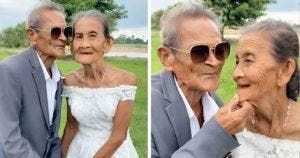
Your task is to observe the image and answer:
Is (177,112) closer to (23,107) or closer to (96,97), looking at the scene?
(96,97)

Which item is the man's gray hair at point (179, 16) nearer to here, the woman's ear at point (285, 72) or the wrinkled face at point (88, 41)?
the woman's ear at point (285, 72)

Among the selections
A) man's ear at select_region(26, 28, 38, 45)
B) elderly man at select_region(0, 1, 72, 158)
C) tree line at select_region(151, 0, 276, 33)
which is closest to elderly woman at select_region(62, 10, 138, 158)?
elderly man at select_region(0, 1, 72, 158)

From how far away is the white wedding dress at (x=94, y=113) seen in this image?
350 cm

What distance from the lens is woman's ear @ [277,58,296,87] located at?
2.70 meters

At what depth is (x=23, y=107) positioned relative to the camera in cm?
350

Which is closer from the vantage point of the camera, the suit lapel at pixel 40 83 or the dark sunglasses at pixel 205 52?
the dark sunglasses at pixel 205 52

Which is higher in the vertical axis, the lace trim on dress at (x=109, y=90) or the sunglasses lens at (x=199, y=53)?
the sunglasses lens at (x=199, y=53)

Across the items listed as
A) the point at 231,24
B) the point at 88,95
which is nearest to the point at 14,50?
the point at 88,95

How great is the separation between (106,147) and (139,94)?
1.44 feet

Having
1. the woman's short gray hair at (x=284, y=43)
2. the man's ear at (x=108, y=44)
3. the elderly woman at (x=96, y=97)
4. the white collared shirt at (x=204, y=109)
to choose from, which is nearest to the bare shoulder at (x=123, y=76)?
the elderly woman at (x=96, y=97)

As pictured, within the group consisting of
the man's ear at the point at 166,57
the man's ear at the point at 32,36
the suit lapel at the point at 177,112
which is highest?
the man's ear at the point at 32,36

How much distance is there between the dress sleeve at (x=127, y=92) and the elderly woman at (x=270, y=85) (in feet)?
2.96

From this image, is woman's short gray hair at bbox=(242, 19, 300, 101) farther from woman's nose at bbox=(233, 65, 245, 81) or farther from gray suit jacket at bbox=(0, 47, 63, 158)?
gray suit jacket at bbox=(0, 47, 63, 158)

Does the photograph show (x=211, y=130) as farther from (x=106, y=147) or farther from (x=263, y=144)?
(x=106, y=147)
